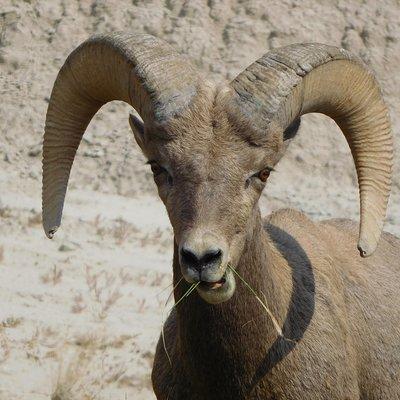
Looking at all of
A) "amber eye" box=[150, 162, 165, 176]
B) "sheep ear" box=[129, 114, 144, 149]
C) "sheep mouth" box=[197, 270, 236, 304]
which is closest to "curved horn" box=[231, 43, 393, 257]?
"amber eye" box=[150, 162, 165, 176]

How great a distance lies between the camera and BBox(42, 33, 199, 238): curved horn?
6.94m

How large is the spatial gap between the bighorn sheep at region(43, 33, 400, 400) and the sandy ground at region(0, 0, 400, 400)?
3.93 metres

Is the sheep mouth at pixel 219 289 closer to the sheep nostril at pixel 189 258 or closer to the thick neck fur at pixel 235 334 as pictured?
the sheep nostril at pixel 189 258

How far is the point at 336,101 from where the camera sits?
25.0ft

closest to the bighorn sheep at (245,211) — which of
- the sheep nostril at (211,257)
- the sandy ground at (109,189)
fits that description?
the sheep nostril at (211,257)

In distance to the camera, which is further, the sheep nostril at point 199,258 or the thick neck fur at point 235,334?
the thick neck fur at point 235,334

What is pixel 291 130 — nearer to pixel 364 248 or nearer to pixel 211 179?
pixel 364 248

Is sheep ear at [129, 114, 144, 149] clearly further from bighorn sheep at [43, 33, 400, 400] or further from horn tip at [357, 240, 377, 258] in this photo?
horn tip at [357, 240, 377, 258]

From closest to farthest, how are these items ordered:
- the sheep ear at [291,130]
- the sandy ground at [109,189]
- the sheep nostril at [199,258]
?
the sheep nostril at [199,258]
the sheep ear at [291,130]
the sandy ground at [109,189]

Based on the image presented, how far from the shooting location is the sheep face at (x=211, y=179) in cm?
620

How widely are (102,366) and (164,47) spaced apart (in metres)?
5.66

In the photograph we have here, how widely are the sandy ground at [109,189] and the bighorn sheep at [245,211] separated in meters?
3.93

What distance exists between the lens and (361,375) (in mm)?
7871

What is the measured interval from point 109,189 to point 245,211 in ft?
48.9
